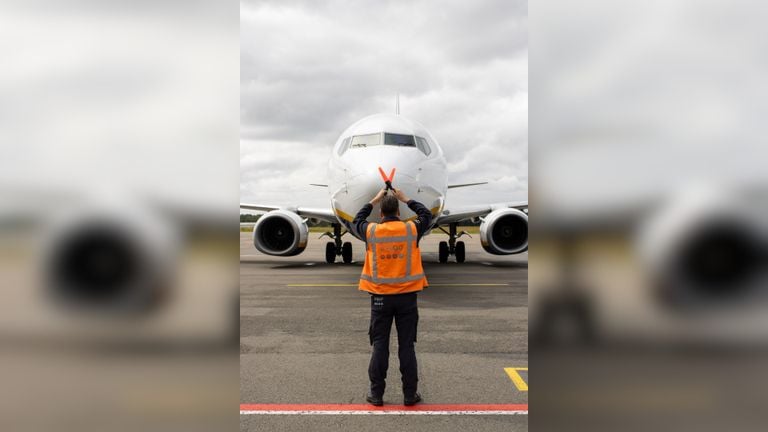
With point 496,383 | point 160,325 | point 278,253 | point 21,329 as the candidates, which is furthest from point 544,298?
point 278,253

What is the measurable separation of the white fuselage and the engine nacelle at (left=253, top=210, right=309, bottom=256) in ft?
13.8

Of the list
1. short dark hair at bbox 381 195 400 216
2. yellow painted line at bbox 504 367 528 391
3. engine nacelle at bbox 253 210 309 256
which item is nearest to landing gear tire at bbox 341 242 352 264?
engine nacelle at bbox 253 210 309 256

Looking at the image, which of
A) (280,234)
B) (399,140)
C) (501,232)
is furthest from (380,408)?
(280,234)

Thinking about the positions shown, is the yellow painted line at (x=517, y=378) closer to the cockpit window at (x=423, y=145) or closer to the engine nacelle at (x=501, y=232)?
the cockpit window at (x=423, y=145)

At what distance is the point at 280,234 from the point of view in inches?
623

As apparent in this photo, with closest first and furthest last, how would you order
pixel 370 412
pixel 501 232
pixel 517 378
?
pixel 370 412
pixel 517 378
pixel 501 232

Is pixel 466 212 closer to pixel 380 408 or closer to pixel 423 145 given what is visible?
pixel 423 145

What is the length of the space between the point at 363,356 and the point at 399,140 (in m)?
5.78

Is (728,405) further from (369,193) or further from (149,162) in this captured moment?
(369,193)

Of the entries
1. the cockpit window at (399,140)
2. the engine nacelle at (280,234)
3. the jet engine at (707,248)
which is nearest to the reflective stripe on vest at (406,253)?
the jet engine at (707,248)

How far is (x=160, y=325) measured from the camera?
1.24 meters

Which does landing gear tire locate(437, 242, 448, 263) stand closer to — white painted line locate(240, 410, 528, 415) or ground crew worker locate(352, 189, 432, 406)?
ground crew worker locate(352, 189, 432, 406)

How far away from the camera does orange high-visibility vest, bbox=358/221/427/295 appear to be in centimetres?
430

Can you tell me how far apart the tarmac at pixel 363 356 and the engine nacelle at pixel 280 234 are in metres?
4.36
